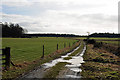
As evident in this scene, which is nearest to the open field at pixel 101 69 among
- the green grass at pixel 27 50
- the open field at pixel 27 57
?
the open field at pixel 27 57

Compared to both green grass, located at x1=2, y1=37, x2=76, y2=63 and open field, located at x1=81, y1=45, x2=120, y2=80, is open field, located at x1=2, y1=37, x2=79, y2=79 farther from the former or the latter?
open field, located at x1=81, y1=45, x2=120, y2=80

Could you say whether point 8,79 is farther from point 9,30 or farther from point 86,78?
point 9,30

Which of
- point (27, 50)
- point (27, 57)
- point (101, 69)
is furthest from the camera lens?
point (27, 50)

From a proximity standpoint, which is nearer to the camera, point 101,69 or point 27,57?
point 101,69

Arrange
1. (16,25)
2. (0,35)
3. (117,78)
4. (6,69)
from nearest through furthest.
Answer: (117,78) → (6,69) → (0,35) → (16,25)

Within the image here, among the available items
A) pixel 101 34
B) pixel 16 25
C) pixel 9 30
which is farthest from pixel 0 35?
pixel 101 34

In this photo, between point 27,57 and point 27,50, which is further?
point 27,50

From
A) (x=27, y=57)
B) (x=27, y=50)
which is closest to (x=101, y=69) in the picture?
(x=27, y=57)

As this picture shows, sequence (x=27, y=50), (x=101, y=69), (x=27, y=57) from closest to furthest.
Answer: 1. (x=101, y=69)
2. (x=27, y=57)
3. (x=27, y=50)

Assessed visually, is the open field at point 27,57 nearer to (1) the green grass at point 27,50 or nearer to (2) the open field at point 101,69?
(1) the green grass at point 27,50

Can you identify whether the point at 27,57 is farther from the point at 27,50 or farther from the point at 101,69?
the point at 101,69

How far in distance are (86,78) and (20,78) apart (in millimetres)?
3888

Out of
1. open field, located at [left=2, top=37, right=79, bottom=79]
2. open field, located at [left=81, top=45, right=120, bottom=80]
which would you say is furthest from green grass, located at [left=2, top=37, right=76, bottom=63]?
open field, located at [left=81, top=45, right=120, bottom=80]

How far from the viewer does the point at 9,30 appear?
5778 inches
